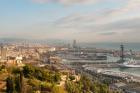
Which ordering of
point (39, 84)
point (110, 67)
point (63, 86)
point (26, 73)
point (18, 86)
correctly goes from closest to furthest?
point (18, 86) → point (39, 84) → point (26, 73) → point (63, 86) → point (110, 67)

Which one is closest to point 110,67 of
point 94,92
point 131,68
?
point 131,68

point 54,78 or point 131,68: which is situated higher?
point 54,78

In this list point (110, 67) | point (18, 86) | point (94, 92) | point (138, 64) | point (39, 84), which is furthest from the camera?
point (138, 64)

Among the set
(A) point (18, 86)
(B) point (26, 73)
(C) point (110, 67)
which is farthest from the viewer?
(C) point (110, 67)

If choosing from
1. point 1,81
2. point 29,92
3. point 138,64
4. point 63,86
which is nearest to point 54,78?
point 63,86

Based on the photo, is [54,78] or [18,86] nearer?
[18,86]

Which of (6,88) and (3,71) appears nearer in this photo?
(6,88)

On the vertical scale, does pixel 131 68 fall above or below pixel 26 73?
below

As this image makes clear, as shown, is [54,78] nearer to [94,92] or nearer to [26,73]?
[26,73]

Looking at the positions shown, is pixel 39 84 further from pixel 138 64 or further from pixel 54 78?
pixel 138 64
